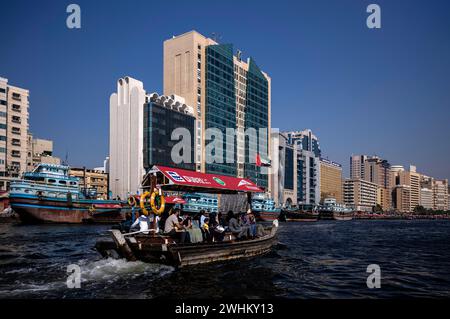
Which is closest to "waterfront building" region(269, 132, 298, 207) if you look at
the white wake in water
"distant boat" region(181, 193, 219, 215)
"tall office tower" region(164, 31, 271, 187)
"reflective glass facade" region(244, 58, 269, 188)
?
"reflective glass facade" region(244, 58, 269, 188)

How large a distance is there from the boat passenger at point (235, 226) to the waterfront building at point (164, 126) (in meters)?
62.3

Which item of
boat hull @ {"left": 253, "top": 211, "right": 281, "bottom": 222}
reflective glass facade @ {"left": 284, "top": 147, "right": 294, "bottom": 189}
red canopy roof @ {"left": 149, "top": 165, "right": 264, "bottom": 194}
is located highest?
reflective glass facade @ {"left": 284, "top": 147, "right": 294, "bottom": 189}

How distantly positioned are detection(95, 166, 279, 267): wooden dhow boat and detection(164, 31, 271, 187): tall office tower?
242 ft

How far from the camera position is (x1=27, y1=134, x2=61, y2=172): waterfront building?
88719mm

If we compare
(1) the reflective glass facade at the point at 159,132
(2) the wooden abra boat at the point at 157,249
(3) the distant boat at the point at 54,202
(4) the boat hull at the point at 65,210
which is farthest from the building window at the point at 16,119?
(2) the wooden abra boat at the point at 157,249

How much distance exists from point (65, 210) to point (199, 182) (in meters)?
40.1

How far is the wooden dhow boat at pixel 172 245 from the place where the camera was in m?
15.4

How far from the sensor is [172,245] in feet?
50.1

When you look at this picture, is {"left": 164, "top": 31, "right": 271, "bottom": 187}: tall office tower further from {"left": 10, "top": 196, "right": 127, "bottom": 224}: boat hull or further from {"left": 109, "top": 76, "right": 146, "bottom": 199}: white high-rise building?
{"left": 10, "top": 196, "right": 127, "bottom": 224}: boat hull

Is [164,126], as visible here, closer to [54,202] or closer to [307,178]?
[54,202]

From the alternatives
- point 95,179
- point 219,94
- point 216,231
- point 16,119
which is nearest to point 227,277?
point 216,231

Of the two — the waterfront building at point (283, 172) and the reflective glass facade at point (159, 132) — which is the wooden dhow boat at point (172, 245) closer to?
the reflective glass facade at point (159, 132)

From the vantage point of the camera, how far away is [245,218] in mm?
22719
